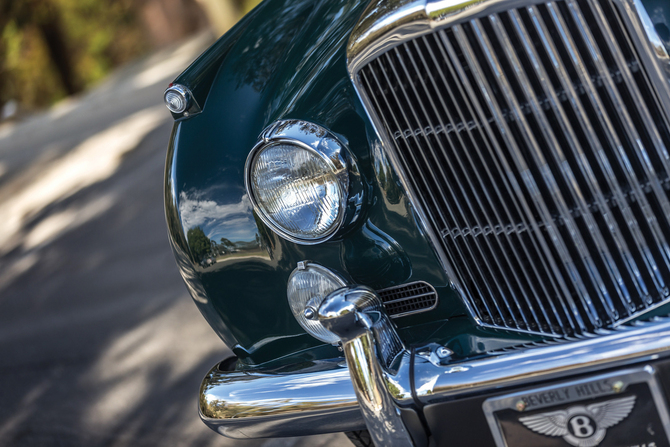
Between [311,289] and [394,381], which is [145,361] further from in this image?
[394,381]

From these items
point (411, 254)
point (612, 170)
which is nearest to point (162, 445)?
point (411, 254)

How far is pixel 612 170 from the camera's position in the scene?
1414 millimetres

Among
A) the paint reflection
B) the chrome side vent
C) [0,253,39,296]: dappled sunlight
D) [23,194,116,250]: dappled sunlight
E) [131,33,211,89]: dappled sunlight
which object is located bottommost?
the chrome side vent

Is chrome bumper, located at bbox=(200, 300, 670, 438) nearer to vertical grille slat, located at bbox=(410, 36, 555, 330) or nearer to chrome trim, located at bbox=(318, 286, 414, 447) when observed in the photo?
chrome trim, located at bbox=(318, 286, 414, 447)

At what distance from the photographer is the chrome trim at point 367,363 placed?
146cm

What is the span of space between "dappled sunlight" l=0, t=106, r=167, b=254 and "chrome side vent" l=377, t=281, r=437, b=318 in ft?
20.9

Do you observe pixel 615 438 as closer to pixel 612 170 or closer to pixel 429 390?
pixel 429 390

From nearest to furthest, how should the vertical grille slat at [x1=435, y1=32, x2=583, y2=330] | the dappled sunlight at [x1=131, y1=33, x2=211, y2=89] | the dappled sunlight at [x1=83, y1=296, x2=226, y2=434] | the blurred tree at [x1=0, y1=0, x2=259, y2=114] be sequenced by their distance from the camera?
the vertical grille slat at [x1=435, y1=32, x2=583, y2=330]
the dappled sunlight at [x1=83, y1=296, x2=226, y2=434]
the dappled sunlight at [x1=131, y1=33, x2=211, y2=89]
the blurred tree at [x1=0, y1=0, x2=259, y2=114]

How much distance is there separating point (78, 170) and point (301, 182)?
798cm

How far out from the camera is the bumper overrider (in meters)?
1.31

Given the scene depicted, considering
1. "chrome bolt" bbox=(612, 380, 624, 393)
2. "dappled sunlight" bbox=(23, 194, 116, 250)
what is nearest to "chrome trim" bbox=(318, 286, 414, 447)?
"chrome bolt" bbox=(612, 380, 624, 393)

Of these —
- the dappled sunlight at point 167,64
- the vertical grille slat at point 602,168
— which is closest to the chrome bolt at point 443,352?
the vertical grille slat at point 602,168

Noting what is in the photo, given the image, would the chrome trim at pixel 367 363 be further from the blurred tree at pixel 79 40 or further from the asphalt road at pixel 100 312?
the blurred tree at pixel 79 40

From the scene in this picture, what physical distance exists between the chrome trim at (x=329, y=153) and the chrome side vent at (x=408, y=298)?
0.78 ft
